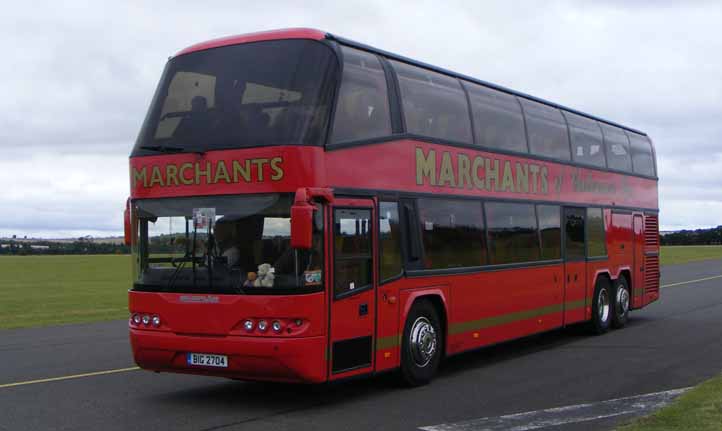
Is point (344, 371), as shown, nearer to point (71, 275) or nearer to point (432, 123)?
point (432, 123)

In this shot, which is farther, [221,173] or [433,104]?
[433,104]

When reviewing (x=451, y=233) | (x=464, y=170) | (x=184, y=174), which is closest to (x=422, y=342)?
(x=451, y=233)

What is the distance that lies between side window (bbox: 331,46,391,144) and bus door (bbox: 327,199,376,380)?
79 cm

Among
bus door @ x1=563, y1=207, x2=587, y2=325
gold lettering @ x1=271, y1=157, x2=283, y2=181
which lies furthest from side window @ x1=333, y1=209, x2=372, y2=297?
bus door @ x1=563, y1=207, x2=587, y2=325

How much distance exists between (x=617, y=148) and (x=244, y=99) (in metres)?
11.1

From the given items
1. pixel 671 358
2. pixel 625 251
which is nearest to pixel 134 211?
pixel 671 358

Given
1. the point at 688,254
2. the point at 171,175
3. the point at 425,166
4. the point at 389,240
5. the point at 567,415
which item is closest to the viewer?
the point at 567,415

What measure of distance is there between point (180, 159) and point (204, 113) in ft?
1.87

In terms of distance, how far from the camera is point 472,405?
10055 millimetres

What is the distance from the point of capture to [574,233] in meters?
16.3

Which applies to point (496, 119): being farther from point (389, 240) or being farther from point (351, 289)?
point (351, 289)

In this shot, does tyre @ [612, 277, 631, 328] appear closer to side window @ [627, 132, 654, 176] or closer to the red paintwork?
side window @ [627, 132, 654, 176]

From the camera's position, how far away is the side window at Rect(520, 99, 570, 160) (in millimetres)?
15070

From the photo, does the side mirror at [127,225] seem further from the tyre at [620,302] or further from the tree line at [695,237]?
the tree line at [695,237]
